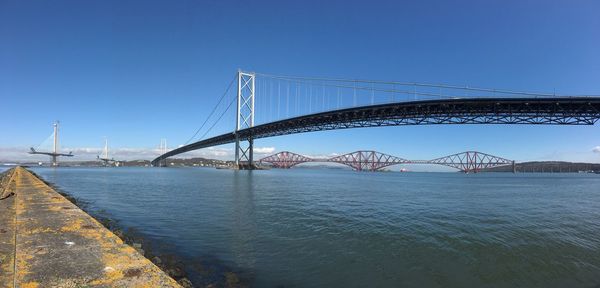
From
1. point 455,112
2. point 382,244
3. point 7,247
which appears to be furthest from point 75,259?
point 455,112

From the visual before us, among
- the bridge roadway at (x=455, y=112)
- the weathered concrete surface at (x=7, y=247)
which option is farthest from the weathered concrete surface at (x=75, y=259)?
the bridge roadway at (x=455, y=112)

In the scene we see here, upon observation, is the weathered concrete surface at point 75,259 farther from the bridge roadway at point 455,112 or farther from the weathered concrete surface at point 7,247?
the bridge roadway at point 455,112

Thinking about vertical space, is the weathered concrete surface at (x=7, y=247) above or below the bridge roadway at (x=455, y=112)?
below

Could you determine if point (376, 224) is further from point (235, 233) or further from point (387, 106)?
point (387, 106)

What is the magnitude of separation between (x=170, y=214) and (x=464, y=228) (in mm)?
9801

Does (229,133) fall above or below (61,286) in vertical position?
above

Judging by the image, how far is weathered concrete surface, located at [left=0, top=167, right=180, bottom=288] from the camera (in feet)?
9.61

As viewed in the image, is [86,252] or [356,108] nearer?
[86,252]

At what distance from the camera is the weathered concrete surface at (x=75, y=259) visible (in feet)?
9.61

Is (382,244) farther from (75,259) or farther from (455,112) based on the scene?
(455,112)

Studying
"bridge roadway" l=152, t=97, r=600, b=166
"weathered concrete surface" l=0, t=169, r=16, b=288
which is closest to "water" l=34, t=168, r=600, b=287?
"weathered concrete surface" l=0, t=169, r=16, b=288

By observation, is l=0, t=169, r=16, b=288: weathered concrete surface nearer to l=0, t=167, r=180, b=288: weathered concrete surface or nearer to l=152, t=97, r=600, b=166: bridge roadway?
l=0, t=167, r=180, b=288: weathered concrete surface

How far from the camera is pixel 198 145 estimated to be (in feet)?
303

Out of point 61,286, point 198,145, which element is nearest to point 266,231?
point 61,286
